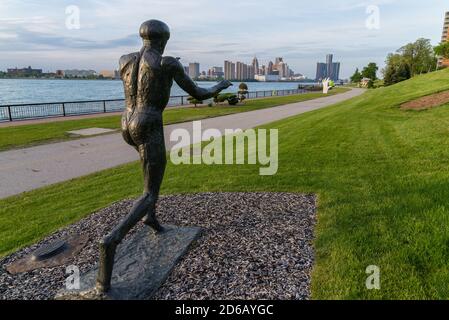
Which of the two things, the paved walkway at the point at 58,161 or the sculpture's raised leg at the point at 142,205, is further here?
the paved walkway at the point at 58,161

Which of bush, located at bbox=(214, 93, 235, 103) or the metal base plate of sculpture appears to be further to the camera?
bush, located at bbox=(214, 93, 235, 103)

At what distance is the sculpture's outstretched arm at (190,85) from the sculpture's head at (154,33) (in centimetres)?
28

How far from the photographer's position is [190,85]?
365cm

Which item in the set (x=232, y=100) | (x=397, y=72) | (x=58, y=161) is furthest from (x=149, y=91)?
(x=397, y=72)

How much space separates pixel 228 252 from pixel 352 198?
265 cm

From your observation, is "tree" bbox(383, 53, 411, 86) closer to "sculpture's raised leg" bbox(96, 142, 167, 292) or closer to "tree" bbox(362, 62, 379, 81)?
"tree" bbox(362, 62, 379, 81)

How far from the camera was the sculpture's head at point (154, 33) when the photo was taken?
11.5 ft

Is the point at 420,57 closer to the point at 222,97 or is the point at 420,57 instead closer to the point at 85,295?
the point at 222,97

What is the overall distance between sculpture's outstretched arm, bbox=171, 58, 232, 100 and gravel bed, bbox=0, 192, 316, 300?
6.00ft

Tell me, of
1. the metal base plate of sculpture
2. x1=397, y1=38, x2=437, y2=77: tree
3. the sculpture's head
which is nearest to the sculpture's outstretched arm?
the metal base plate of sculpture

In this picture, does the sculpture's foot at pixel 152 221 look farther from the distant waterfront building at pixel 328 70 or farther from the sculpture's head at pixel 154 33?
the distant waterfront building at pixel 328 70

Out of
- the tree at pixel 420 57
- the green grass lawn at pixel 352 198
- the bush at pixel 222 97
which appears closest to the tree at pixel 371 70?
the tree at pixel 420 57

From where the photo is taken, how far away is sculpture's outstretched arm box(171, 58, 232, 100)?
11.6 feet

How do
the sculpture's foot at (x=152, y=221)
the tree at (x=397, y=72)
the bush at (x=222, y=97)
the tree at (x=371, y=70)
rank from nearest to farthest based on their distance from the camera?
the sculpture's foot at (x=152, y=221) < the bush at (x=222, y=97) < the tree at (x=397, y=72) < the tree at (x=371, y=70)
